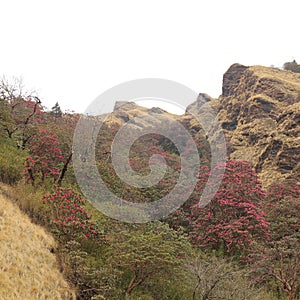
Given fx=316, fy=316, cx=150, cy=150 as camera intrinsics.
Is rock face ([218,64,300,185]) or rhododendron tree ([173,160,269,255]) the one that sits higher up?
rock face ([218,64,300,185])

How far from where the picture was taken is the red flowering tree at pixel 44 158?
1650 centimetres

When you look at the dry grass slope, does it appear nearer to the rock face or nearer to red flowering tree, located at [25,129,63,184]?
red flowering tree, located at [25,129,63,184]

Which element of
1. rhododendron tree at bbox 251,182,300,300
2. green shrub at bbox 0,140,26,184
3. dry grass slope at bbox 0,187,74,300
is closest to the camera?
dry grass slope at bbox 0,187,74,300

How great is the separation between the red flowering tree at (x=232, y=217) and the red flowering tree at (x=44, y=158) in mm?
8919

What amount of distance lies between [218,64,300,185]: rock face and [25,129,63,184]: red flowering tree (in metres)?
21.4

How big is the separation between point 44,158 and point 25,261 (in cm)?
→ 749

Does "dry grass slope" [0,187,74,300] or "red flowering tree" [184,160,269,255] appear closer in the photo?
"dry grass slope" [0,187,74,300]

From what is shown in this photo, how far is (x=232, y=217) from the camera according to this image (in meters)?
19.0

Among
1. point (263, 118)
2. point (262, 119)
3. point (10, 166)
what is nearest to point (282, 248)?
point (10, 166)

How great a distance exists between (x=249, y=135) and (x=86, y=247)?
31.7 m

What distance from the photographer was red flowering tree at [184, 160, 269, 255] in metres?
17.6

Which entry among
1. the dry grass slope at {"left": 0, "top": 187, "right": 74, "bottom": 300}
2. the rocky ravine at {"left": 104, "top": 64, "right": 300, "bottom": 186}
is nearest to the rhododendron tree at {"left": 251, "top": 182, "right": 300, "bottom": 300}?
the rocky ravine at {"left": 104, "top": 64, "right": 300, "bottom": 186}

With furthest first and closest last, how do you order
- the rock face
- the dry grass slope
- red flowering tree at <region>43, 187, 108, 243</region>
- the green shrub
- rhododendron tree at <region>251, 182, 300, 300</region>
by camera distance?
the rock face
the green shrub
rhododendron tree at <region>251, 182, 300, 300</region>
red flowering tree at <region>43, 187, 108, 243</region>
the dry grass slope

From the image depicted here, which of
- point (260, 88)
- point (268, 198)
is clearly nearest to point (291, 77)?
point (260, 88)
